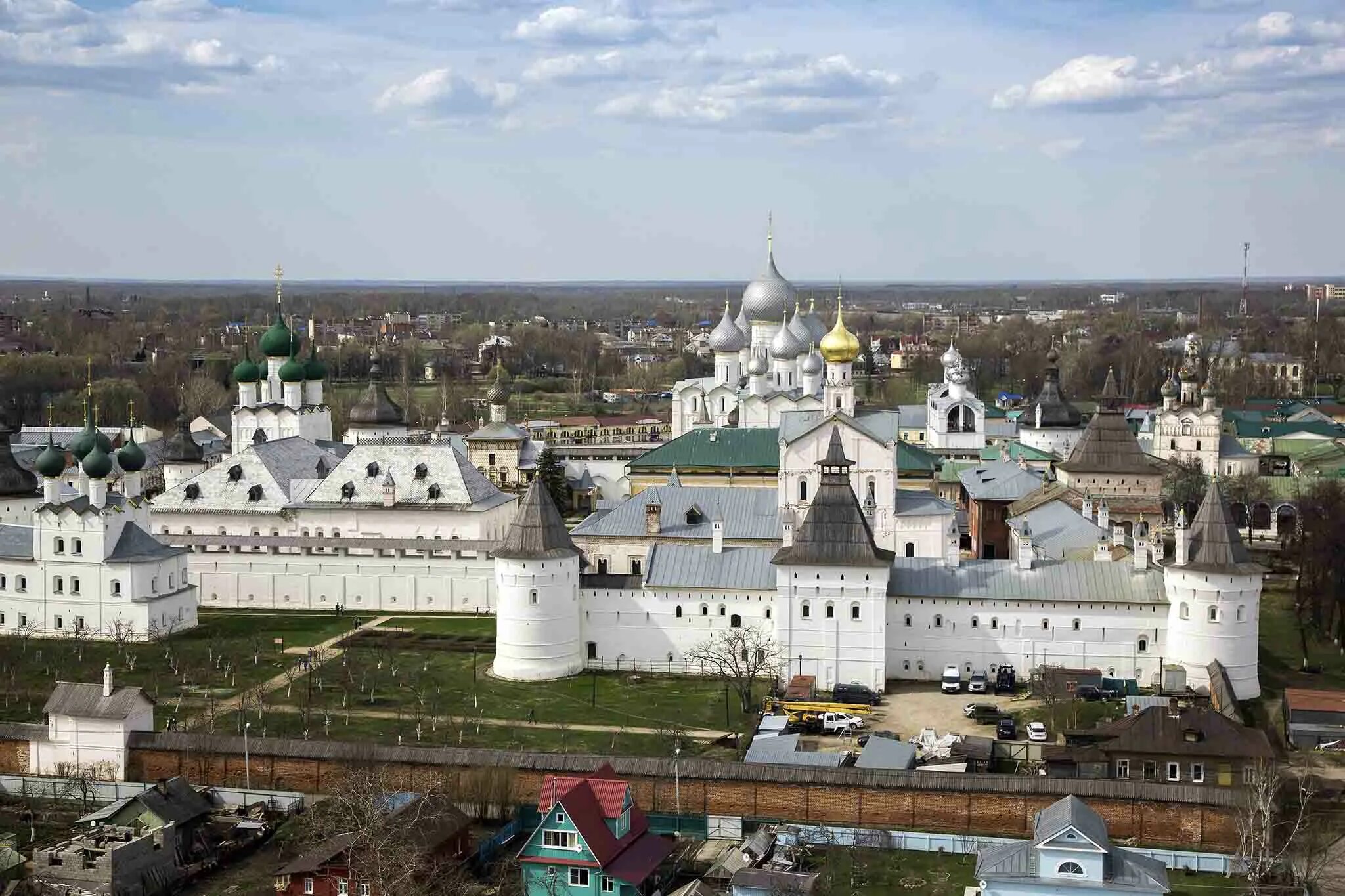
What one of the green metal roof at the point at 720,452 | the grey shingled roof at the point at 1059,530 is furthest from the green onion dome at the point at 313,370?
the grey shingled roof at the point at 1059,530

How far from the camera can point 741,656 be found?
109 ft

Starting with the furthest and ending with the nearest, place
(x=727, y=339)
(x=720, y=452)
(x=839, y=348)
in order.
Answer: (x=727, y=339) → (x=720, y=452) → (x=839, y=348)

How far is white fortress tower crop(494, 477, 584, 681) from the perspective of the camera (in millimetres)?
33250

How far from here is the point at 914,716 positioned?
A: 3062cm

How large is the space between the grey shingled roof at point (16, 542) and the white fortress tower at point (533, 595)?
469 inches

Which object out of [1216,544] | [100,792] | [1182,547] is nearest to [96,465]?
[100,792]

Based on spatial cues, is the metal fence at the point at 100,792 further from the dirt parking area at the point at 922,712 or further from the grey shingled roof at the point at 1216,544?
the grey shingled roof at the point at 1216,544

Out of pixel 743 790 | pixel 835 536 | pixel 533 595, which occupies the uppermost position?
pixel 835 536

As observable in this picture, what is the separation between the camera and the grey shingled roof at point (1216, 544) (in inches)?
1227

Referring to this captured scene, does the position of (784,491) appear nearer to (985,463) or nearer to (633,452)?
(985,463)

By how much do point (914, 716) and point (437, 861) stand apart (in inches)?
434

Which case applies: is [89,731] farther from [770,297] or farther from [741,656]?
[770,297]

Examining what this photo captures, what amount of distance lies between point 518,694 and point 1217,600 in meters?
13.2

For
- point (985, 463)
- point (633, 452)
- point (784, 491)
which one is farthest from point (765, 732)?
point (633, 452)
